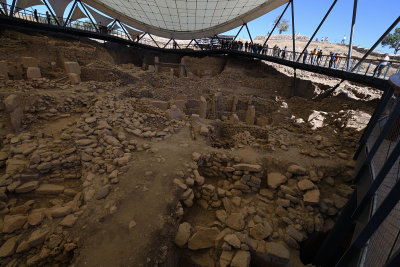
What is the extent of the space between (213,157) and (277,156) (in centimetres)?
214

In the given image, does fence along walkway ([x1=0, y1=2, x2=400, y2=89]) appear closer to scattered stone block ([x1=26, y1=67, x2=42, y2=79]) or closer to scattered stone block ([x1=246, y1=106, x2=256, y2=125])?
scattered stone block ([x1=246, y1=106, x2=256, y2=125])

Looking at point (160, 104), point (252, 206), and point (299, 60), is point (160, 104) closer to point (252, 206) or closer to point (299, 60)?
point (252, 206)

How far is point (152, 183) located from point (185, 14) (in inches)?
769

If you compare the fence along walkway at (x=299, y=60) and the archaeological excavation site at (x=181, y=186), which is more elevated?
the fence along walkway at (x=299, y=60)

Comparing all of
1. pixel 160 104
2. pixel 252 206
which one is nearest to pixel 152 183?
pixel 252 206

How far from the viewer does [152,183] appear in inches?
169

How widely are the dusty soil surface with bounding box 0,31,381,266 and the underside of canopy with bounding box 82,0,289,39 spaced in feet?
42.4

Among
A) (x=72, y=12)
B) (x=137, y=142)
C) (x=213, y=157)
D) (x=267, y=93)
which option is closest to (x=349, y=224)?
(x=213, y=157)

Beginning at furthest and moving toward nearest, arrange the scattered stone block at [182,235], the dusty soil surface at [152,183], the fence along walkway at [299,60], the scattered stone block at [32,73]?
the fence along walkway at [299,60] → the scattered stone block at [32,73] → the scattered stone block at [182,235] → the dusty soil surface at [152,183]

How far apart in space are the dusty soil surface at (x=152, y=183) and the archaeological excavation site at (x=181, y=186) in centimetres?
2

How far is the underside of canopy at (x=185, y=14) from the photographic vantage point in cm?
1694

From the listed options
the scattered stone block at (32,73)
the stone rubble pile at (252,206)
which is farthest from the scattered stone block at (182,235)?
the scattered stone block at (32,73)

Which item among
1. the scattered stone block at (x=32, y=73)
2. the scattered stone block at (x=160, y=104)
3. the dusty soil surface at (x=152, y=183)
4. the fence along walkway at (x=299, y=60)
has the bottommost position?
the dusty soil surface at (x=152, y=183)

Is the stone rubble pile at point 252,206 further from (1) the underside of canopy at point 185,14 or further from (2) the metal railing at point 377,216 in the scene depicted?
(1) the underside of canopy at point 185,14
